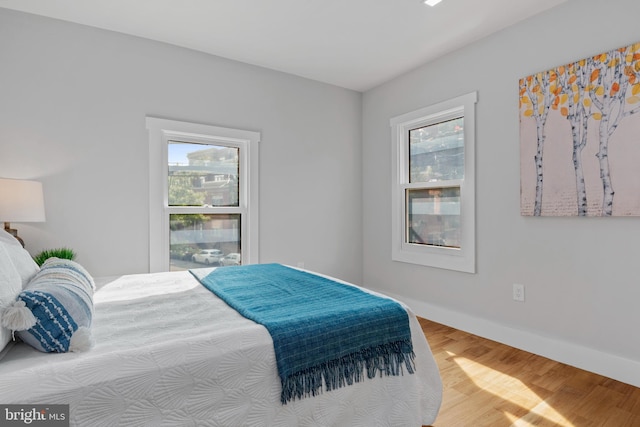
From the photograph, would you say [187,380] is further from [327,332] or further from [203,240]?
[203,240]

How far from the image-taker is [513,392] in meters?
2.12

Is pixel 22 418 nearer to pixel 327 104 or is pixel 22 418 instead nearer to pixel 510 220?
pixel 510 220

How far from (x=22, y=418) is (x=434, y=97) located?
358cm

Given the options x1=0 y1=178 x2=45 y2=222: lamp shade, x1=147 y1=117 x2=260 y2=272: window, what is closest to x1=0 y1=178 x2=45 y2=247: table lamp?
x1=0 y1=178 x2=45 y2=222: lamp shade

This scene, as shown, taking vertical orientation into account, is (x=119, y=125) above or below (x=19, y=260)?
above

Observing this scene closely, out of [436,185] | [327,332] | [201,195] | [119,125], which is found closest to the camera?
[327,332]

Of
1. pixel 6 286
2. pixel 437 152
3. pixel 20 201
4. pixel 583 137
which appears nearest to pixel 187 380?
pixel 6 286

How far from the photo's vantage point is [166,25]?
280 cm

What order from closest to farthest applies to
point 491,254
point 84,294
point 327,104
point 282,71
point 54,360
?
point 54,360 < point 84,294 < point 491,254 < point 282,71 < point 327,104

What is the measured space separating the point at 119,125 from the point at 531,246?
3.43m

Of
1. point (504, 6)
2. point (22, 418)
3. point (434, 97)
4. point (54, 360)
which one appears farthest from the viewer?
point (434, 97)

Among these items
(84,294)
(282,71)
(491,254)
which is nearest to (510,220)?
(491,254)

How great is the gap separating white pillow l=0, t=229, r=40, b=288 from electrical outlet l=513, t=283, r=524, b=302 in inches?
123

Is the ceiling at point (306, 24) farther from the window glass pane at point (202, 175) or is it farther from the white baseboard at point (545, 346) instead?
the white baseboard at point (545, 346)
